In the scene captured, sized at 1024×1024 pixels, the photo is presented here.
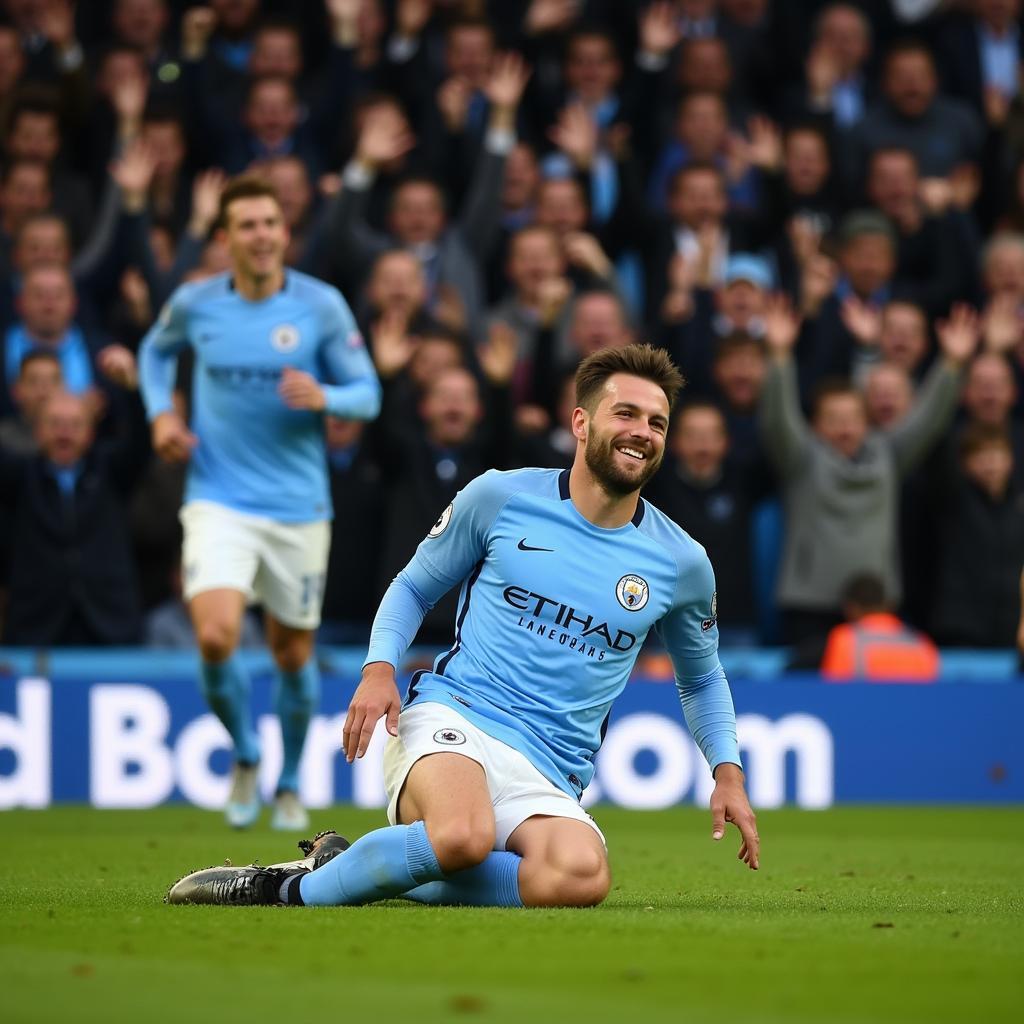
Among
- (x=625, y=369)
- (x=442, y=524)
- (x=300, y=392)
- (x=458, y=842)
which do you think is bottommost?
(x=458, y=842)

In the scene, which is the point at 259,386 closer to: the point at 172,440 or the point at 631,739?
the point at 172,440

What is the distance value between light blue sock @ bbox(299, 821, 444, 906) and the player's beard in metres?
1.21

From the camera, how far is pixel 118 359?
1005 centimetres

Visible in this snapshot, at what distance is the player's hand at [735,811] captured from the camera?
5852 millimetres

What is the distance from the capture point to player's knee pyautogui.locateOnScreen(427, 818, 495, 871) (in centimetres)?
585

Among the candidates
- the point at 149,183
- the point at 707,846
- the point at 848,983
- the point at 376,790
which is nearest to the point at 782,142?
the point at 149,183

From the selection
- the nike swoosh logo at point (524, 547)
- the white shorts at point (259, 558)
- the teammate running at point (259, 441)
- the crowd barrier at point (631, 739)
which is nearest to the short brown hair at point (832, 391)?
the crowd barrier at point (631, 739)

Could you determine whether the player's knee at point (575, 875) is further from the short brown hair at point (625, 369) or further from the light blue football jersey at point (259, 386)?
the light blue football jersey at point (259, 386)

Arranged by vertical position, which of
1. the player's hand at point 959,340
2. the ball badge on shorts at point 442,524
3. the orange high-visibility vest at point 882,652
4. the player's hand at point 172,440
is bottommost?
the orange high-visibility vest at point 882,652

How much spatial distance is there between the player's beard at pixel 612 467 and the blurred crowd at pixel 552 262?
5.47 m

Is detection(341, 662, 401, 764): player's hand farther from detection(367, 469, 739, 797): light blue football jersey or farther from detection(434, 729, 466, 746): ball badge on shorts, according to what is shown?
detection(367, 469, 739, 797): light blue football jersey

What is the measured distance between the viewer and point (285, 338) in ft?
31.9

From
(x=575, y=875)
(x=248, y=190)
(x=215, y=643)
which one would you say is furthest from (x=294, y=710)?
(x=575, y=875)

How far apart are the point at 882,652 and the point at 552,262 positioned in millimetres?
3307
